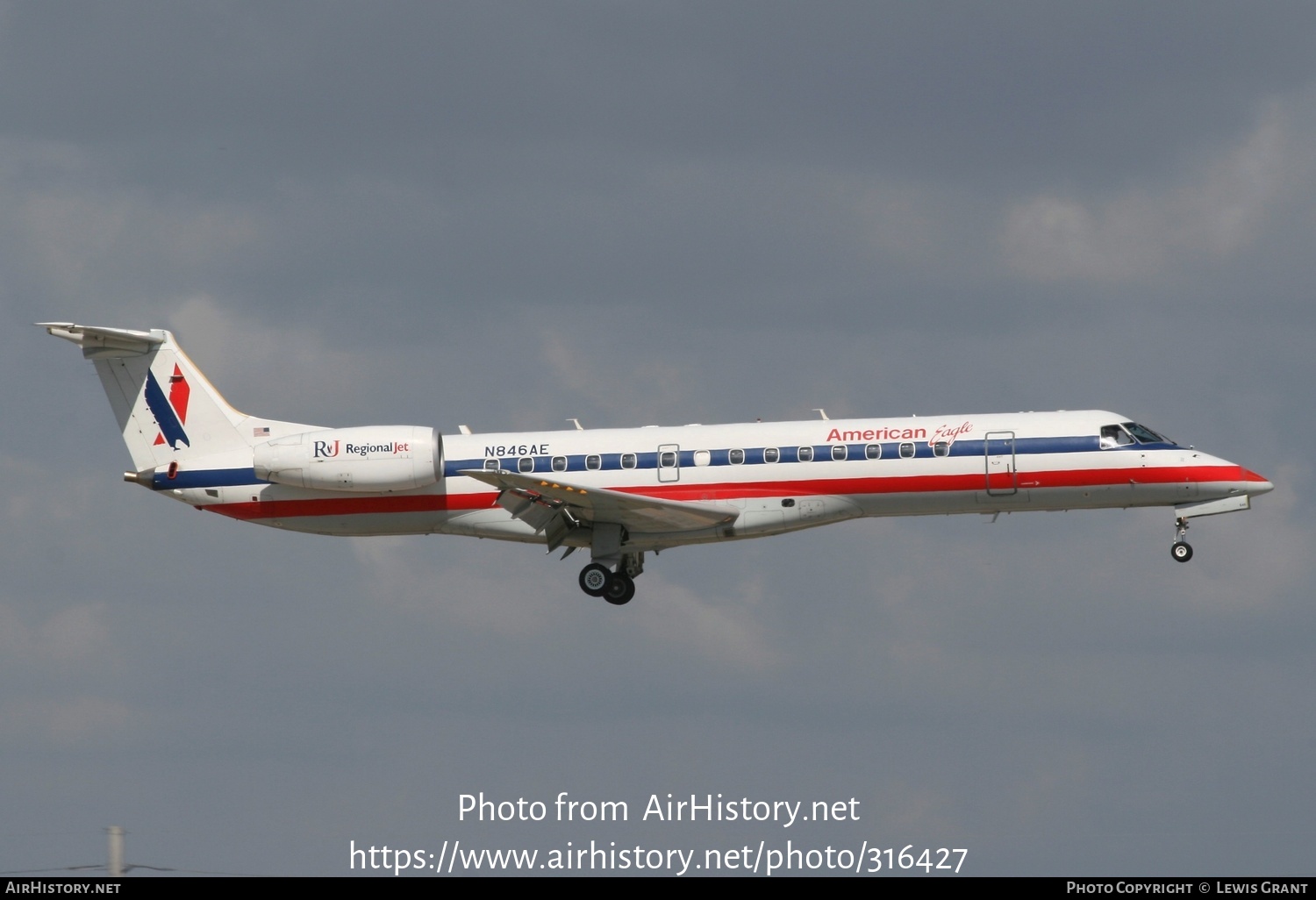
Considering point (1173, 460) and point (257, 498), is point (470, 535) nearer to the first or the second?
point (257, 498)

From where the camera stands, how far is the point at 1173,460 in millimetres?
36406

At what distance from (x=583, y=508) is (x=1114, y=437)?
1144cm

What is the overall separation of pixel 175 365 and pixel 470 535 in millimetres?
8124

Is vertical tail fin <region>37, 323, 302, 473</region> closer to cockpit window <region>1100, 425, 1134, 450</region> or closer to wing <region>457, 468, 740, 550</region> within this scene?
wing <region>457, 468, 740, 550</region>

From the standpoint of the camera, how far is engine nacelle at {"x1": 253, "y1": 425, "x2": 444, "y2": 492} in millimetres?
36781

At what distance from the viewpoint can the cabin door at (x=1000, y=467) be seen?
3597 cm

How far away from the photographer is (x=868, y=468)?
119ft

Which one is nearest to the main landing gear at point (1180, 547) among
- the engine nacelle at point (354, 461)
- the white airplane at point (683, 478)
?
the white airplane at point (683, 478)

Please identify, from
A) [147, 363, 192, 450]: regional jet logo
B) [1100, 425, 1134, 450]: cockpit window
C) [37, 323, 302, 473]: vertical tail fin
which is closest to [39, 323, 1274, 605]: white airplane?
[1100, 425, 1134, 450]: cockpit window

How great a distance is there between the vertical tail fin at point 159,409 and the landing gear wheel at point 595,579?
7.97 metres

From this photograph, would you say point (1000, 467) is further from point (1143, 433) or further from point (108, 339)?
point (108, 339)

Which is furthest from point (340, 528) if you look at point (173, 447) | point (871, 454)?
point (871, 454)
